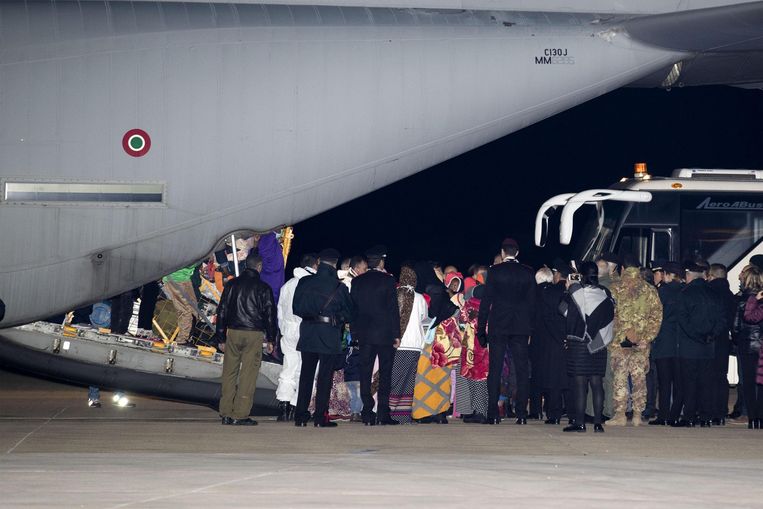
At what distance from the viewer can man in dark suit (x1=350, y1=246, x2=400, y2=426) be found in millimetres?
13266

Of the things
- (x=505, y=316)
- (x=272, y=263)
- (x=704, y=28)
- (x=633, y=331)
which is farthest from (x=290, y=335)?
(x=704, y=28)

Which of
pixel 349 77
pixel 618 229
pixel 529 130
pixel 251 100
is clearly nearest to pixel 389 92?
pixel 349 77

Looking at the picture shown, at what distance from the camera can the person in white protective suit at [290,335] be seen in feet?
44.4

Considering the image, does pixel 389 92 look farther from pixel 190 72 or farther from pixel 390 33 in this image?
pixel 190 72

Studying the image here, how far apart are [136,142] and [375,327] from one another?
3.19 m

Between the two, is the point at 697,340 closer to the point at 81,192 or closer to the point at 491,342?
the point at 491,342

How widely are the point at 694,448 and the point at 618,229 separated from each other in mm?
6914

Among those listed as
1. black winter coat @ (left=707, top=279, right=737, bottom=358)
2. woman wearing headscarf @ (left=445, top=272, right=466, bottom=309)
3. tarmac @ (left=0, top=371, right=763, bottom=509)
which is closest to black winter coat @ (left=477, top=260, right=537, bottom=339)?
tarmac @ (left=0, top=371, right=763, bottom=509)

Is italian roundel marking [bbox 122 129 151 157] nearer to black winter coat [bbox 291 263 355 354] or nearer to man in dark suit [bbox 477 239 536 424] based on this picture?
black winter coat [bbox 291 263 355 354]

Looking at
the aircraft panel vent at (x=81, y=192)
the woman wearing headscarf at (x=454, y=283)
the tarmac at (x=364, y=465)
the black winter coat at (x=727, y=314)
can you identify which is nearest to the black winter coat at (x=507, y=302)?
the tarmac at (x=364, y=465)

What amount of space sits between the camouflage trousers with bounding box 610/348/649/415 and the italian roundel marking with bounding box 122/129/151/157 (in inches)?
218

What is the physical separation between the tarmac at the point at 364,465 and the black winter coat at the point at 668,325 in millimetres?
947

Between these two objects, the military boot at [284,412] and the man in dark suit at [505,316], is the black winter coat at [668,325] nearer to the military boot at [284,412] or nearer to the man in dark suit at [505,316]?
the man in dark suit at [505,316]

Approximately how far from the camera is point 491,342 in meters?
13.8
